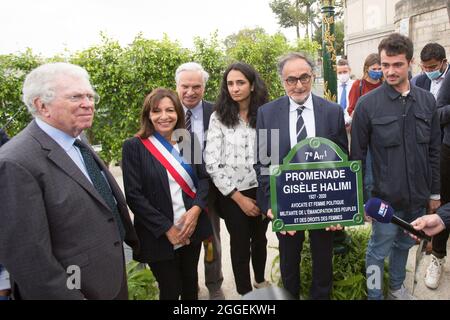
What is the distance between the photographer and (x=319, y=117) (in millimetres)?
2701

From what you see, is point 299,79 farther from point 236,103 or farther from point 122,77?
point 122,77

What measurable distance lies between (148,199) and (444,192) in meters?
3.09

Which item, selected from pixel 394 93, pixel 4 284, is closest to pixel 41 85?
pixel 4 284

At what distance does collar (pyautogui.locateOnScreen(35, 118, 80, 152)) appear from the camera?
1954mm

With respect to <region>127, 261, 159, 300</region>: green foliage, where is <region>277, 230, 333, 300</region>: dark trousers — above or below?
above

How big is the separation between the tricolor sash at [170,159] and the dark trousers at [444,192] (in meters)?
2.70

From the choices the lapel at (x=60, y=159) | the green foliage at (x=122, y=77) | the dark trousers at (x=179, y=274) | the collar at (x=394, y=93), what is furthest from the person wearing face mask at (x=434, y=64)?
the green foliage at (x=122, y=77)

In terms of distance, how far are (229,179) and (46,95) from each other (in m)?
1.58

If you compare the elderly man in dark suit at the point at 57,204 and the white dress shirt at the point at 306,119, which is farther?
the white dress shirt at the point at 306,119

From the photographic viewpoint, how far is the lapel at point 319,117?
2.67 m

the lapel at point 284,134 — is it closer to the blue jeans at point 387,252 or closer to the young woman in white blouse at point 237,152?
the young woman in white blouse at point 237,152

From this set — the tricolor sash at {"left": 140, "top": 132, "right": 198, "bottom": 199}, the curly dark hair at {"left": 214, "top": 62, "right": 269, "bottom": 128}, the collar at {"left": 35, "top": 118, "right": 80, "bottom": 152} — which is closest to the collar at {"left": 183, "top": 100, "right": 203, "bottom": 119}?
the curly dark hair at {"left": 214, "top": 62, "right": 269, "bottom": 128}

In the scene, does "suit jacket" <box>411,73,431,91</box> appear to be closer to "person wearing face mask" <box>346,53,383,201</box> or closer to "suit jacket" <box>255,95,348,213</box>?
"person wearing face mask" <box>346,53,383,201</box>

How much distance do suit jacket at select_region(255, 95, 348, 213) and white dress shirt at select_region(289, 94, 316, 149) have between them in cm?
3
